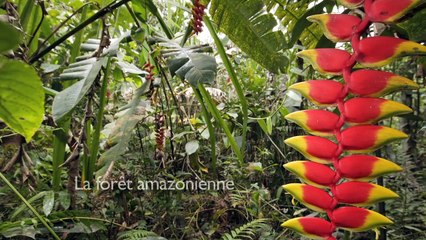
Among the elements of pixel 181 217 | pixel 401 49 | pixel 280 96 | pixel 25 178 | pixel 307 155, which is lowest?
pixel 181 217

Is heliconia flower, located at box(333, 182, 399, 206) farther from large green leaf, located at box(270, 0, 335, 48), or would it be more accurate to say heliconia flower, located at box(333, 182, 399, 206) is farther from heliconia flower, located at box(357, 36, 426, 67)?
large green leaf, located at box(270, 0, 335, 48)

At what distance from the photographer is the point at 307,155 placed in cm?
38

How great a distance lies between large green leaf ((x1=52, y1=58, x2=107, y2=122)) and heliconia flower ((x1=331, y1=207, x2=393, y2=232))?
18.4 inches

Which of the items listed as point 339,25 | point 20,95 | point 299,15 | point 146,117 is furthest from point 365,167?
point 146,117

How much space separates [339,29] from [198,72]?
34cm

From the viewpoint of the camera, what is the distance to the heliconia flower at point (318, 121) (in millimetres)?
370

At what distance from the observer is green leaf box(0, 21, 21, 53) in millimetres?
153

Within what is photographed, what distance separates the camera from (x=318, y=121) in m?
0.37

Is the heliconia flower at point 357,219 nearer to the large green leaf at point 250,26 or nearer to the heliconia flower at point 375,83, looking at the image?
the heliconia flower at point 375,83

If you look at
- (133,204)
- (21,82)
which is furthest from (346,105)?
(133,204)

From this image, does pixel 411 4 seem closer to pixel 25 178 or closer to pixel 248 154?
pixel 25 178

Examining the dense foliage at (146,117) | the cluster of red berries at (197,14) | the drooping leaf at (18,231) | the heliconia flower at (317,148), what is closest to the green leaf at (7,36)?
the dense foliage at (146,117)

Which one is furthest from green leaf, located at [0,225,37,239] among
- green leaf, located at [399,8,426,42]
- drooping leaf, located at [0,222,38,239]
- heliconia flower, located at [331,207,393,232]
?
green leaf, located at [399,8,426,42]

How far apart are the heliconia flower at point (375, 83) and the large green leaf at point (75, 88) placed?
470 mm
